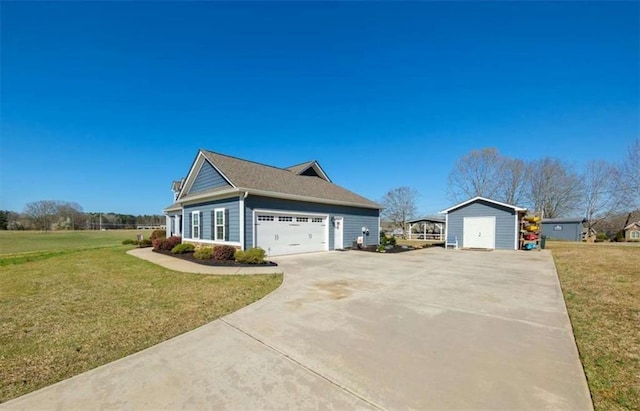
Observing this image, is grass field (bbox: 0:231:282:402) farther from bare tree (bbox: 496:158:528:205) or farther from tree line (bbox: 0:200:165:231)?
tree line (bbox: 0:200:165:231)

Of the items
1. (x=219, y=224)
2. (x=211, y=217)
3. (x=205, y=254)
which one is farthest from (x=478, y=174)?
(x=205, y=254)

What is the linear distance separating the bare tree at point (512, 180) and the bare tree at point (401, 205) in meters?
13.3

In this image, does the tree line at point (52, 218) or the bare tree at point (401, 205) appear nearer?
the bare tree at point (401, 205)

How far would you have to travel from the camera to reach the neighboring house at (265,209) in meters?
12.3

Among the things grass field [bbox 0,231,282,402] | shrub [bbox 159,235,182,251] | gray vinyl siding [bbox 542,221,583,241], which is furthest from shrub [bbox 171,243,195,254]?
gray vinyl siding [bbox 542,221,583,241]

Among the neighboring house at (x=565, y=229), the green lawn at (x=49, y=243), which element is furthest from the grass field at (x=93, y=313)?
the neighboring house at (x=565, y=229)

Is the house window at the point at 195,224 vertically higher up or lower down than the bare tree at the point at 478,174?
lower down

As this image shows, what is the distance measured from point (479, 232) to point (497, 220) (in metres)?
1.45

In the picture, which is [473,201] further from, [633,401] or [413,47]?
[633,401]

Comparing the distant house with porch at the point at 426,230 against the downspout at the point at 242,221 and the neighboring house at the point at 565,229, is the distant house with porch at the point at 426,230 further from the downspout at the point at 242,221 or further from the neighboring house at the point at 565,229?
the downspout at the point at 242,221

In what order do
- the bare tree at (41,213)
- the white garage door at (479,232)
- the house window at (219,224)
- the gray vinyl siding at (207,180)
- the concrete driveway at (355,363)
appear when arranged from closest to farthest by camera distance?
the concrete driveway at (355,363) → the house window at (219,224) → the gray vinyl siding at (207,180) → the white garage door at (479,232) → the bare tree at (41,213)

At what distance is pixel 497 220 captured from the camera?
18.9 metres

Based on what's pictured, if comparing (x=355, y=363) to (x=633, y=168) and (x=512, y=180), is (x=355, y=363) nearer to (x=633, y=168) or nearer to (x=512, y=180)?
(x=633, y=168)

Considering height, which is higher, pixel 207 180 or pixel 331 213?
pixel 207 180
